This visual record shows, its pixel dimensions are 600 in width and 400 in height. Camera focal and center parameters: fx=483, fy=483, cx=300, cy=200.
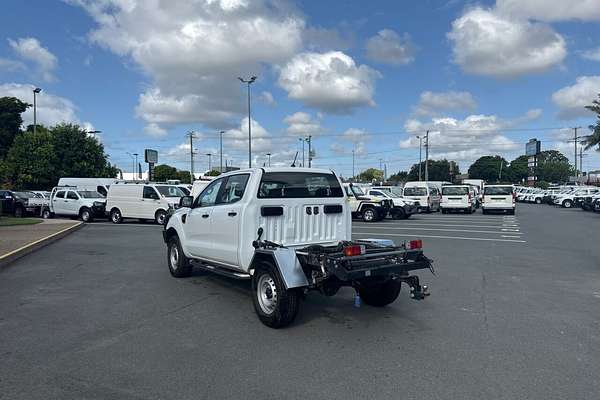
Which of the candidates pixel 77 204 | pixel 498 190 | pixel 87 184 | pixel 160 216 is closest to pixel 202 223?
pixel 160 216

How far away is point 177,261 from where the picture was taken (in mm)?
8609

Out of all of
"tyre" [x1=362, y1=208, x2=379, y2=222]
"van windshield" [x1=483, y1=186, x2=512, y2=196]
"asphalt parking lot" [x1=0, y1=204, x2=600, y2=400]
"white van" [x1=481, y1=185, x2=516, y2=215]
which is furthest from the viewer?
"van windshield" [x1=483, y1=186, x2=512, y2=196]

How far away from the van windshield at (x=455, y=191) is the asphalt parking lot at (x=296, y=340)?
21.3 m

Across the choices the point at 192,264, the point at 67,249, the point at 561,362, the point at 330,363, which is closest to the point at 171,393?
the point at 330,363

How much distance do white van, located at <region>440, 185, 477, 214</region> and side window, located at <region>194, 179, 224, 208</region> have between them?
81.0ft

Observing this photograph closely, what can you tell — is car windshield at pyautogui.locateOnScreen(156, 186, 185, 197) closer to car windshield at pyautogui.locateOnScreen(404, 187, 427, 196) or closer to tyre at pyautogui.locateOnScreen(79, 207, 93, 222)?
tyre at pyautogui.locateOnScreen(79, 207, 93, 222)

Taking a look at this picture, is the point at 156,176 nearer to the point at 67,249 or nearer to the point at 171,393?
the point at 67,249

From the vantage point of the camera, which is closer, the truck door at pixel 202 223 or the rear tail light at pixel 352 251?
the rear tail light at pixel 352 251

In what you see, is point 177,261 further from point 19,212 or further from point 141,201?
point 19,212

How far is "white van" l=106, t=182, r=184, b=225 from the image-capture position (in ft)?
71.0

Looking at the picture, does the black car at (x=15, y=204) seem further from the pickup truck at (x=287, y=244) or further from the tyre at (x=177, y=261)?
the pickup truck at (x=287, y=244)

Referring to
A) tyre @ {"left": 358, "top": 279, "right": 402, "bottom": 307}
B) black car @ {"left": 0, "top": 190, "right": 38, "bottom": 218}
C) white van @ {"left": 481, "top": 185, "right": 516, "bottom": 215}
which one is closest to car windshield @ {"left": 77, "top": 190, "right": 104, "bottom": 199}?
black car @ {"left": 0, "top": 190, "right": 38, "bottom": 218}

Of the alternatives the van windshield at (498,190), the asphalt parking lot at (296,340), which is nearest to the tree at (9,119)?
the van windshield at (498,190)

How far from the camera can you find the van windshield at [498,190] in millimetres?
29125
